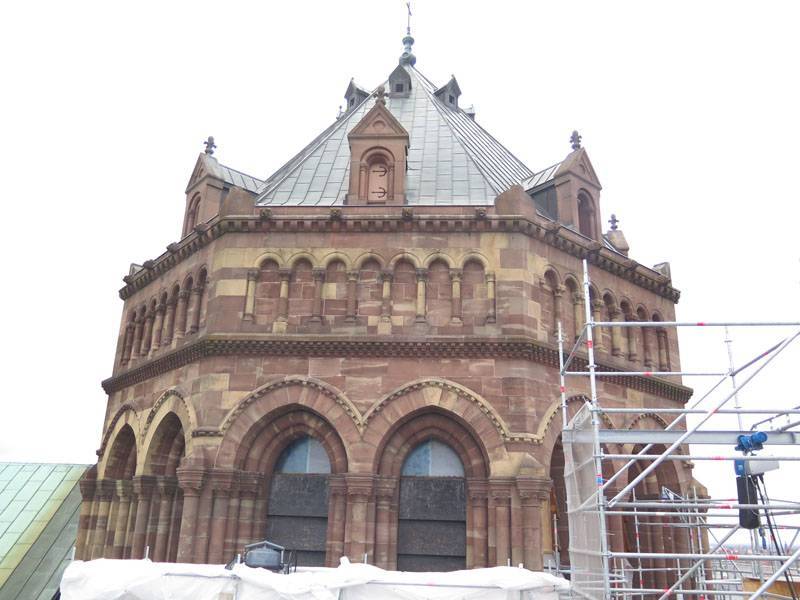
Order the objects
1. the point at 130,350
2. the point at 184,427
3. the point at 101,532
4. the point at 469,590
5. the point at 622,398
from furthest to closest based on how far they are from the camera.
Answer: the point at 130,350 < the point at 101,532 < the point at 622,398 < the point at 184,427 < the point at 469,590

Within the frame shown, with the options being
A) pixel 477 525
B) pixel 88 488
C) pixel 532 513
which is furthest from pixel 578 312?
pixel 88 488

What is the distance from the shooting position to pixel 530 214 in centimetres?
1919

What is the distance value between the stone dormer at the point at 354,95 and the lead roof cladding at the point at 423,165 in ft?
8.77

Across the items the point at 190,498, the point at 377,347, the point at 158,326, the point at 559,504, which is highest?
the point at 158,326

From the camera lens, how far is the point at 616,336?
21.3 meters

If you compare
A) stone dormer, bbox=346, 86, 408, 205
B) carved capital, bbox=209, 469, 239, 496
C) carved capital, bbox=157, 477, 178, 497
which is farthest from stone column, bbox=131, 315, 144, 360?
stone dormer, bbox=346, 86, 408, 205

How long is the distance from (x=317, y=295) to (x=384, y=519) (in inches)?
234

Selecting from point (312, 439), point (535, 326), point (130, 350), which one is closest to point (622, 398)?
point (535, 326)

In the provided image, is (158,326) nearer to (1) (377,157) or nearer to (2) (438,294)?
(1) (377,157)

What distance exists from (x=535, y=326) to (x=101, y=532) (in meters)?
14.6

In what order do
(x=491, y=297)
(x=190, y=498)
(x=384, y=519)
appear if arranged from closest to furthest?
(x=384, y=519) < (x=190, y=498) < (x=491, y=297)

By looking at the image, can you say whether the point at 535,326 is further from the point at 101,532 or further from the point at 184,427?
the point at 101,532

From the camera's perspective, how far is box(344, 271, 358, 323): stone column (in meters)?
18.6

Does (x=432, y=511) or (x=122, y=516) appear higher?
(x=432, y=511)
